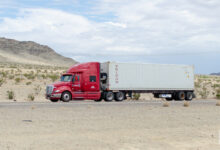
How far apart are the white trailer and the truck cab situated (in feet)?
3.80

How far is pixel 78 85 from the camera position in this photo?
1186 inches

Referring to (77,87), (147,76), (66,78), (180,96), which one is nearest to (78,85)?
(77,87)

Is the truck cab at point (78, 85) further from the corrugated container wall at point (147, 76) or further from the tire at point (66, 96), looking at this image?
the corrugated container wall at point (147, 76)

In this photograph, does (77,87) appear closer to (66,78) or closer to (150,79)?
(66,78)

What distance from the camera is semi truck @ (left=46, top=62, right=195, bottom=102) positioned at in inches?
1177

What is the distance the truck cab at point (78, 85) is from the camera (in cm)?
2916

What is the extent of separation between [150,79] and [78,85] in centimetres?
739

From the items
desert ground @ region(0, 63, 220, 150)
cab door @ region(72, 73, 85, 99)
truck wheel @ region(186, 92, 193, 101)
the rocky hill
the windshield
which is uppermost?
the rocky hill

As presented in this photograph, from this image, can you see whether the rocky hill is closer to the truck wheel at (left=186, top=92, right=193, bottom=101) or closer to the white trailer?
the white trailer

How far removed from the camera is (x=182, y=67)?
3694cm

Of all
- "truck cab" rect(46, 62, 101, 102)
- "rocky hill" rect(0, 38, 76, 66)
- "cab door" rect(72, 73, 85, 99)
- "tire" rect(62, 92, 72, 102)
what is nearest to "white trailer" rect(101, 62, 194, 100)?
"truck cab" rect(46, 62, 101, 102)

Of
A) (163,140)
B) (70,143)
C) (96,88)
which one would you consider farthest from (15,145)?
(96,88)

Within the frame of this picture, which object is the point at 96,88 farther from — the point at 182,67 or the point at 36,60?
the point at 36,60

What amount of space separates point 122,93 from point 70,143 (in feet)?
71.5
